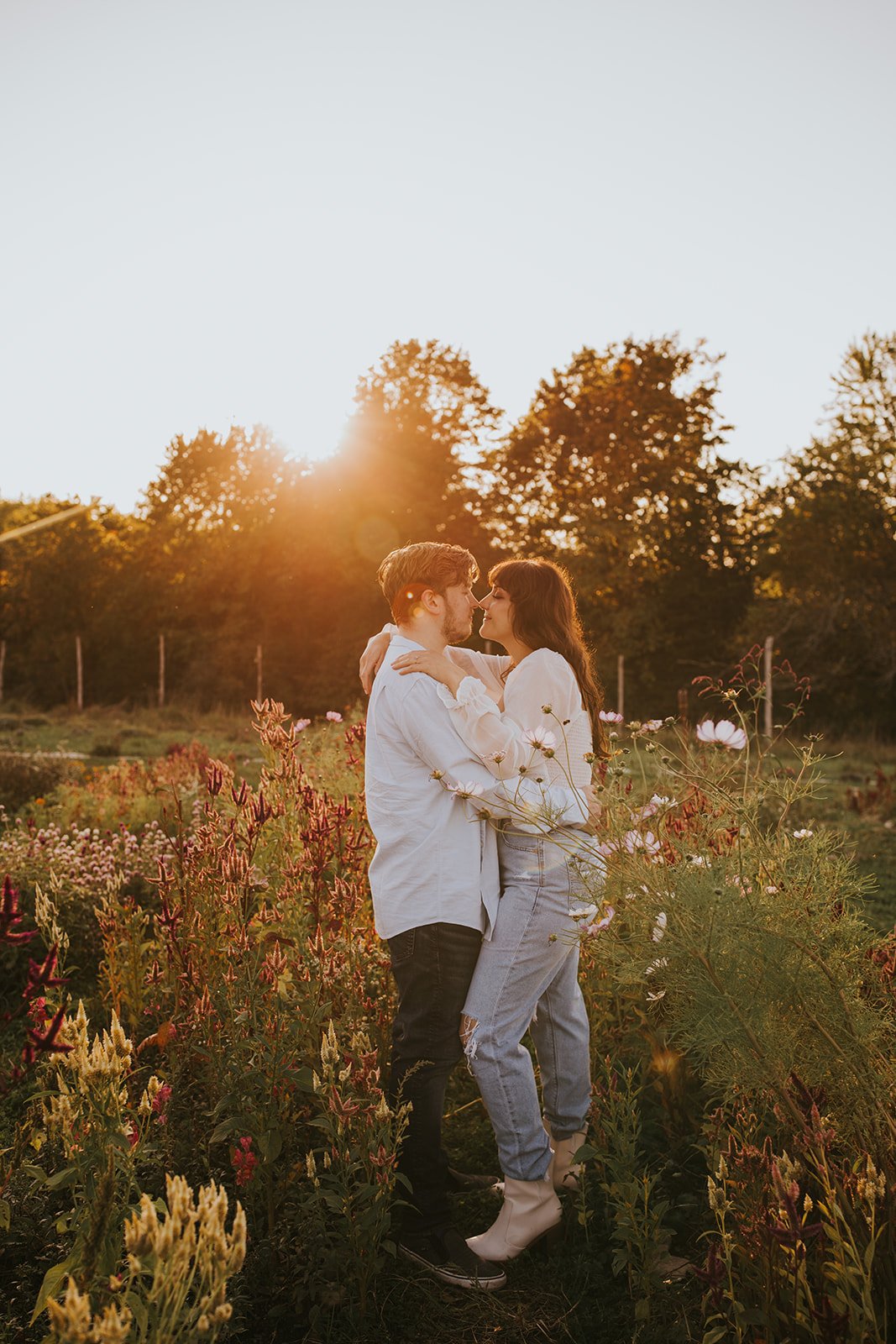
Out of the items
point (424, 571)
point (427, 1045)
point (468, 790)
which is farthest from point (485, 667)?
point (427, 1045)

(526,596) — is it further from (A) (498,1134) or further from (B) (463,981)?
(A) (498,1134)

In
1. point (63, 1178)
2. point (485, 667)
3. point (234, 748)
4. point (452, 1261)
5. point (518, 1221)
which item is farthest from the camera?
point (234, 748)

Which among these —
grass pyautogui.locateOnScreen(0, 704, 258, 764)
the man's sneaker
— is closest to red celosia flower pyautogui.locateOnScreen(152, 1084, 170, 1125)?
the man's sneaker

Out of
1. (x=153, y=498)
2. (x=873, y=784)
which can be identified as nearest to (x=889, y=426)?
(x=873, y=784)

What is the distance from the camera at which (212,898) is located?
3529 mm

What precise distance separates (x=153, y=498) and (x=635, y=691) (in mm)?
18268

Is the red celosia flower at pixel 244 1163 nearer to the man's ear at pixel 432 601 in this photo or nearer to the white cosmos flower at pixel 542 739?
the white cosmos flower at pixel 542 739

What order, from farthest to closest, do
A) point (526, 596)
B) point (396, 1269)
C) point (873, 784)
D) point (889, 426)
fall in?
point (889, 426)
point (873, 784)
point (526, 596)
point (396, 1269)

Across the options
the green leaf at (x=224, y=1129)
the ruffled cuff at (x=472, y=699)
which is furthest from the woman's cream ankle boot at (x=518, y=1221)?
the ruffled cuff at (x=472, y=699)

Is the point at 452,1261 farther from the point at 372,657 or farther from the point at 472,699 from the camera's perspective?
the point at 372,657

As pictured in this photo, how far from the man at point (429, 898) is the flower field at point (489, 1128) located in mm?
83

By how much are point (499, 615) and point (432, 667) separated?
412 mm

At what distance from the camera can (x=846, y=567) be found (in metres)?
25.2

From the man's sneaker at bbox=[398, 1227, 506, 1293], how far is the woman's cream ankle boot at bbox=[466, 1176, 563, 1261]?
0.17 ft
